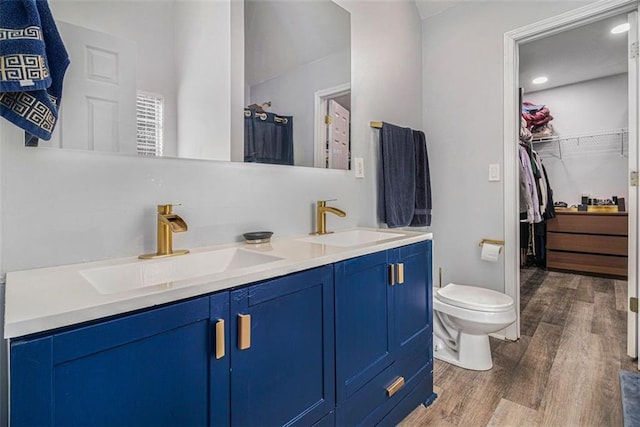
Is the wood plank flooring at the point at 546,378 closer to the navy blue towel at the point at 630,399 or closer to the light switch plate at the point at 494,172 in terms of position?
the navy blue towel at the point at 630,399

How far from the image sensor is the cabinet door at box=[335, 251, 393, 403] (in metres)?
1.12

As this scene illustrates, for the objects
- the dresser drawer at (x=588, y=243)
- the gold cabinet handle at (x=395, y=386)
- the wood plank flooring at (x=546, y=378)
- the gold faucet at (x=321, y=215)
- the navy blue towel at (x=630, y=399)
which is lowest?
the wood plank flooring at (x=546, y=378)

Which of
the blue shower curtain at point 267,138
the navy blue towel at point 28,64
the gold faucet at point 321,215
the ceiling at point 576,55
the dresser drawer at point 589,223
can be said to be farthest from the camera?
the dresser drawer at point 589,223

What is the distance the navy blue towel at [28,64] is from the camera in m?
0.73

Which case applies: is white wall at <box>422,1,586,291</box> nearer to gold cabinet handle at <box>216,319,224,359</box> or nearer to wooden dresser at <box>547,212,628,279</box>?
gold cabinet handle at <box>216,319,224,359</box>

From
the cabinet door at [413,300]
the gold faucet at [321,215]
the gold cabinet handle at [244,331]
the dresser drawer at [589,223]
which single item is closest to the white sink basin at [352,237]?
the gold faucet at [321,215]

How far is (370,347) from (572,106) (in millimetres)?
4673

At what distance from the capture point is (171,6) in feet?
3.88

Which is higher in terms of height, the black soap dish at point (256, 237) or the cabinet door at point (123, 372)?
the black soap dish at point (256, 237)

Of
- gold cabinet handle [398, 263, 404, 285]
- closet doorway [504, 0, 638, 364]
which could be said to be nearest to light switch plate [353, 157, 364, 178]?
gold cabinet handle [398, 263, 404, 285]

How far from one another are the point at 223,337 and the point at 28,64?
2.52 feet

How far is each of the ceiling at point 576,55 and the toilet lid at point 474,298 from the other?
2.05 m

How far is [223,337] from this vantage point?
0.77 metres

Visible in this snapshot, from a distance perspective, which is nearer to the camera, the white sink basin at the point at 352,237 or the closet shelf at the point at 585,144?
the white sink basin at the point at 352,237
